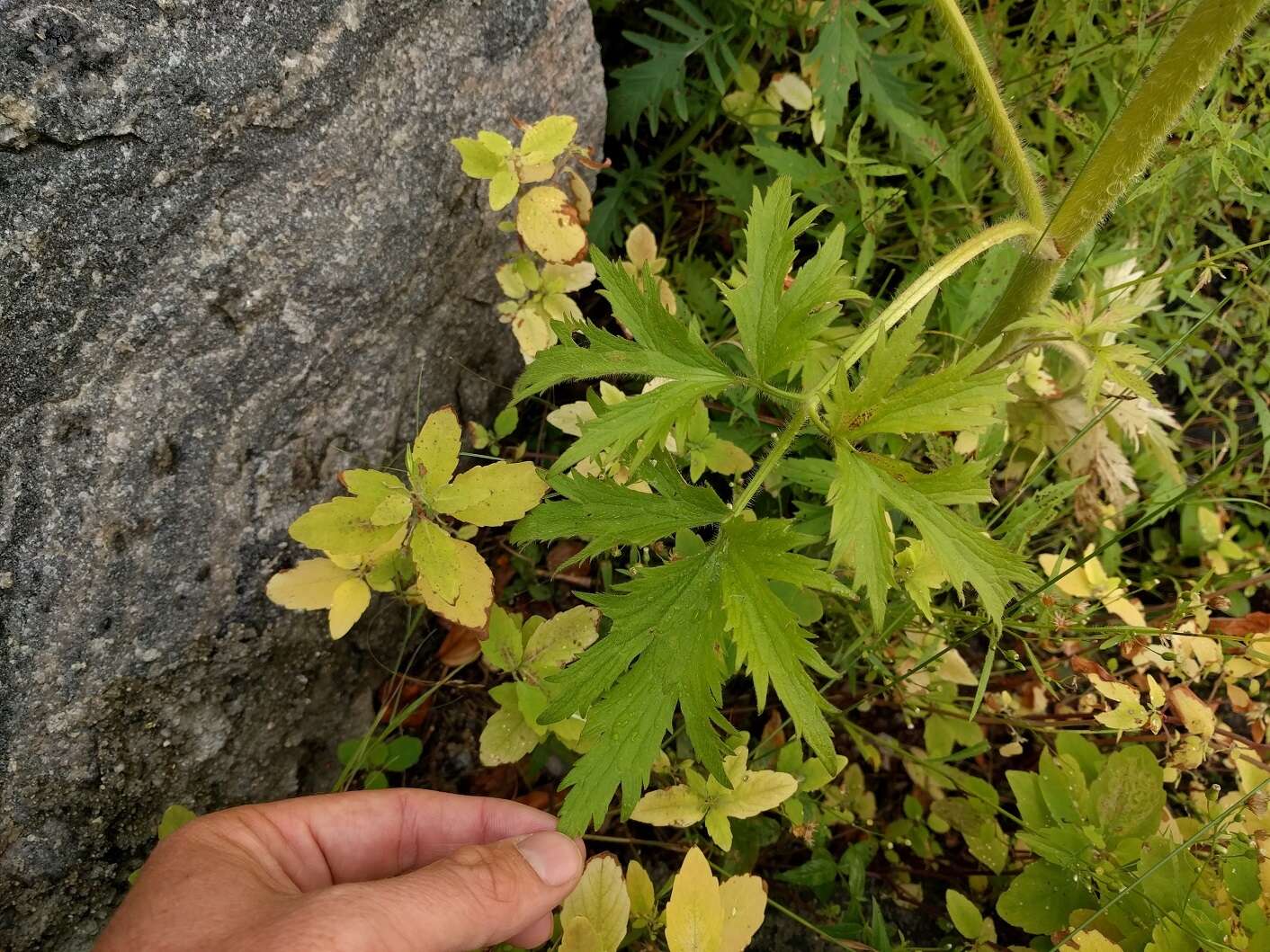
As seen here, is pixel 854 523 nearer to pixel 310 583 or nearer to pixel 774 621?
pixel 774 621

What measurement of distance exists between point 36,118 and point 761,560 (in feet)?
5.37

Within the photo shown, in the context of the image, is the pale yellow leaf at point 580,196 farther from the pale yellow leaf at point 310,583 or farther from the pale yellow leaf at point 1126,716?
the pale yellow leaf at point 1126,716

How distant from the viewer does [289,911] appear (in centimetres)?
132

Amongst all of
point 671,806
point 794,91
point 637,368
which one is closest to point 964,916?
point 671,806

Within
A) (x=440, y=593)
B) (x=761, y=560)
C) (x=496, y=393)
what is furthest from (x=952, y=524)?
(x=496, y=393)

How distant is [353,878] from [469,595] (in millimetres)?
648

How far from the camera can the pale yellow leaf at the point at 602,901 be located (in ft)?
5.79

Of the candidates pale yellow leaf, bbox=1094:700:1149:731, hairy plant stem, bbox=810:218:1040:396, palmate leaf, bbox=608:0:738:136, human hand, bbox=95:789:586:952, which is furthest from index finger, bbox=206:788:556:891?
palmate leaf, bbox=608:0:738:136

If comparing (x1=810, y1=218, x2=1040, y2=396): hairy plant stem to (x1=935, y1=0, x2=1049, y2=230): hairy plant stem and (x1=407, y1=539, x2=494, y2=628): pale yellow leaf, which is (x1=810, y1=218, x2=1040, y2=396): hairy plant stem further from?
(x1=407, y1=539, x2=494, y2=628): pale yellow leaf

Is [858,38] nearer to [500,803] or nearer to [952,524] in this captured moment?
[952,524]

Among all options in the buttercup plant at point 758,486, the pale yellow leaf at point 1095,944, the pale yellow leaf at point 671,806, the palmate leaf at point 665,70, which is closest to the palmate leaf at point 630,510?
the buttercup plant at point 758,486

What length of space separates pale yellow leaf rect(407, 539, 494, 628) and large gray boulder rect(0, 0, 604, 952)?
1.83 feet

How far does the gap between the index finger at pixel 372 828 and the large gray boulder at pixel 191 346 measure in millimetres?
595

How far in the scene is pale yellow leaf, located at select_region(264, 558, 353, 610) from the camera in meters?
1.98
